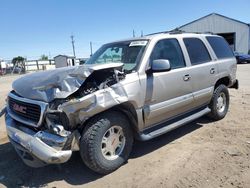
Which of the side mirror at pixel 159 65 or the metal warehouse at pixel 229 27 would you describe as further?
the metal warehouse at pixel 229 27

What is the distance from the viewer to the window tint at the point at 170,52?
446 cm

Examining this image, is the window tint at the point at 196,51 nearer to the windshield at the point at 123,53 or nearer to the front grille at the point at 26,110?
the windshield at the point at 123,53

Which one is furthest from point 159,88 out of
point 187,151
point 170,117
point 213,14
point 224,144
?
point 213,14

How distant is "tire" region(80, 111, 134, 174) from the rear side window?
10.2 ft

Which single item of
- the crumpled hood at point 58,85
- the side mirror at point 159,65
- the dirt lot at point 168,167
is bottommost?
the dirt lot at point 168,167

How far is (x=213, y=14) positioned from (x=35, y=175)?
128 feet

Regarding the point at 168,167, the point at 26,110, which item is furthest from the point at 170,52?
the point at 26,110

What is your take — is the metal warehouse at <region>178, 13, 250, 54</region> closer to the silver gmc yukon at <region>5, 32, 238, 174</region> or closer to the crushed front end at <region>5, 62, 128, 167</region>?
the silver gmc yukon at <region>5, 32, 238, 174</region>

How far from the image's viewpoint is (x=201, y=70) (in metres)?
5.21

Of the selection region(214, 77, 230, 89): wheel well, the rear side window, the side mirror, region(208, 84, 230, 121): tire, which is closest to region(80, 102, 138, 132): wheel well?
the side mirror

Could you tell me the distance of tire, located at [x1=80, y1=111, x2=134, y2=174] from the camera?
11.4 feet

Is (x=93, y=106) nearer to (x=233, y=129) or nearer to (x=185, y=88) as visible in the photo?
(x=185, y=88)

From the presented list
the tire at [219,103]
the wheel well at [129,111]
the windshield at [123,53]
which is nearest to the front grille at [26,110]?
the wheel well at [129,111]

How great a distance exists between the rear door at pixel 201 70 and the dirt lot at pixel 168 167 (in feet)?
2.53
